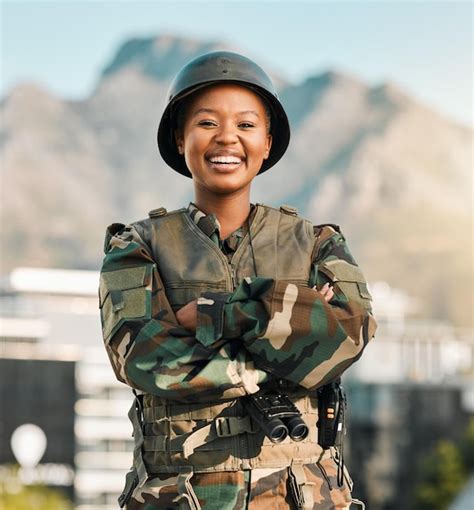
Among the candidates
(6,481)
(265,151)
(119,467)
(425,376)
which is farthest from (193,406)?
(425,376)

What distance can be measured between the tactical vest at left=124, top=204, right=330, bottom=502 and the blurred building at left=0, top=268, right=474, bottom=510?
80931 mm

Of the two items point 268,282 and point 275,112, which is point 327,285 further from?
point 275,112

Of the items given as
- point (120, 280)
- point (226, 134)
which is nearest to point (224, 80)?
point (226, 134)

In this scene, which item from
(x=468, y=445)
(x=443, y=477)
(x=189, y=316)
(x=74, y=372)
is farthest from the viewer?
(x=443, y=477)

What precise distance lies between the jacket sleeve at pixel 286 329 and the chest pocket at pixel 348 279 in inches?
5.2

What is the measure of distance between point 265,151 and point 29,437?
272 ft

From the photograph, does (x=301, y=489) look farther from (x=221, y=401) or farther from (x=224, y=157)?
(x=224, y=157)

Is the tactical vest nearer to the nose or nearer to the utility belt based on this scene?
the utility belt

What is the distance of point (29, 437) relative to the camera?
86.3 metres

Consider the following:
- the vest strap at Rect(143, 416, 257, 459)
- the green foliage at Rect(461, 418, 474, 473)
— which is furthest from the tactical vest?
the green foliage at Rect(461, 418, 474, 473)

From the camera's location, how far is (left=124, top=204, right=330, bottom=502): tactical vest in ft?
14.9

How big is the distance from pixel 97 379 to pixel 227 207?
Answer: 103 metres

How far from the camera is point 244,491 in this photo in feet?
14.8

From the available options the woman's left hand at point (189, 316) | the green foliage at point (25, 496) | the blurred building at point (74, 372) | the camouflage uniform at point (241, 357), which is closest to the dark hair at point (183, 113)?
the camouflage uniform at point (241, 357)
